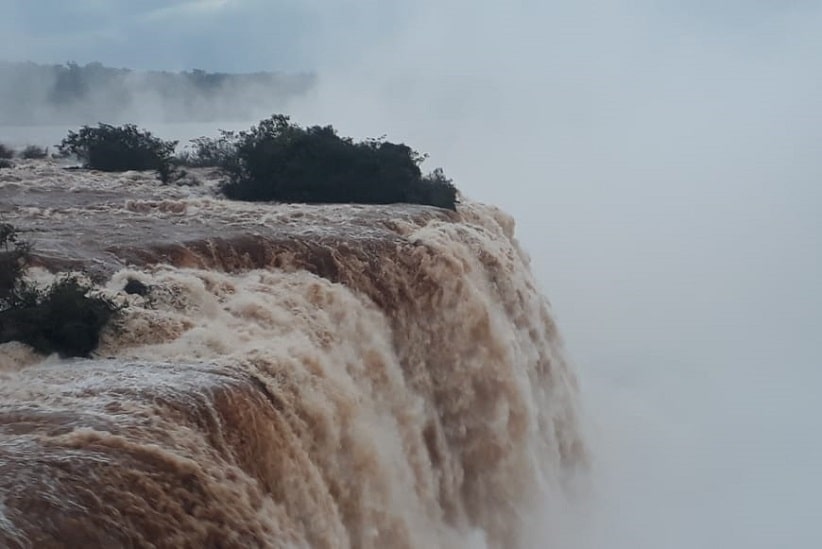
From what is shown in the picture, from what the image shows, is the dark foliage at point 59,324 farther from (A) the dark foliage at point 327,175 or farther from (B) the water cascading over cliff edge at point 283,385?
(A) the dark foliage at point 327,175

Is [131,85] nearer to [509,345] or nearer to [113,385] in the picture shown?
[509,345]

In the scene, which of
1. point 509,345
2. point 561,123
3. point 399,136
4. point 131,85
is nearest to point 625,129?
point 561,123

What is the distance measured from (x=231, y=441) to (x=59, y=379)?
156cm

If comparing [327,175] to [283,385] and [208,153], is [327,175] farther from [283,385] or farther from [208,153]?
[208,153]

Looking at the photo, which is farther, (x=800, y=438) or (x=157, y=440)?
(x=800, y=438)

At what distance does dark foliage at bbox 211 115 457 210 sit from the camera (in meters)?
19.0

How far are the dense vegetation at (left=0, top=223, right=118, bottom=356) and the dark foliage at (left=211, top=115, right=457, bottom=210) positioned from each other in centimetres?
967

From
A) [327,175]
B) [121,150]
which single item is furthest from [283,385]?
[121,150]

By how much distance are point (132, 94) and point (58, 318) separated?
71.0 metres

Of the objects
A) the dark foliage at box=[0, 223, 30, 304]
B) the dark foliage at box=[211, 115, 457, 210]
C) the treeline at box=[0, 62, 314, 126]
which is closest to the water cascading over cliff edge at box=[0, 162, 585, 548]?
the dark foliage at box=[0, 223, 30, 304]

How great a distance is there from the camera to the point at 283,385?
344 inches

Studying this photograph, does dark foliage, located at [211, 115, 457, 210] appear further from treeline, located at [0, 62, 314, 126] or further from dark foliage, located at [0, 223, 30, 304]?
treeline, located at [0, 62, 314, 126]

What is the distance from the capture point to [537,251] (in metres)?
48.8

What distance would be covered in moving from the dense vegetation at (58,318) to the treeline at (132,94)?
5629cm
